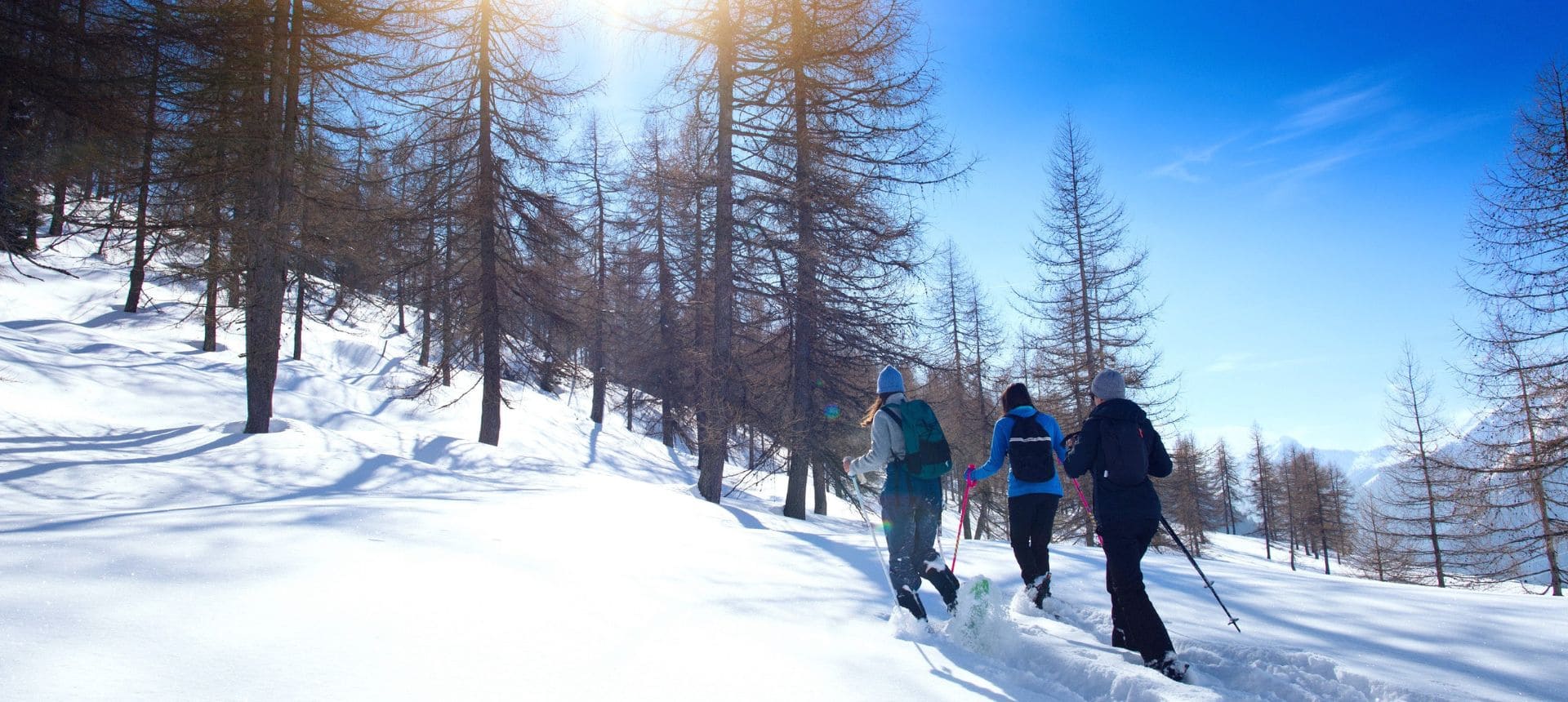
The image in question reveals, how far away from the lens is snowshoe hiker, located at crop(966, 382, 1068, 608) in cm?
565

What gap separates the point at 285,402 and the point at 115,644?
16.7 m

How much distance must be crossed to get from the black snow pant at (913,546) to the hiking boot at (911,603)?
0.08 metres

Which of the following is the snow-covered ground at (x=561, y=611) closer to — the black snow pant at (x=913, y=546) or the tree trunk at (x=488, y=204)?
the black snow pant at (x=913, y=546)

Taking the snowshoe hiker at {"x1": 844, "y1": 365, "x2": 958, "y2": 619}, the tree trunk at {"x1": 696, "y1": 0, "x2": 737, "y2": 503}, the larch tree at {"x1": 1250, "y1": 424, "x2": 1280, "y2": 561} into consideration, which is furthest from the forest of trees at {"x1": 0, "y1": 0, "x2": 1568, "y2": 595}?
the larch tree at {"x1": 1250, "y1": 424, "x2": 1280, "y2": 561}

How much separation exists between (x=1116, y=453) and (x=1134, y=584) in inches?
32.5

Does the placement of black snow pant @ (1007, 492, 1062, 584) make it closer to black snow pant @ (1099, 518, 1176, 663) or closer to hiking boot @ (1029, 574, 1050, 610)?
hiking boot @ (1029, 574, 1050, 610)

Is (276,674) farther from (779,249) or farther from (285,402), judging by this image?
(285,402)

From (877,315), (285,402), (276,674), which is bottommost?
(276,674)

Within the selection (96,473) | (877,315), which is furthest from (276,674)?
(877,315)

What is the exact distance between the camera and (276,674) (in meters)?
2.41

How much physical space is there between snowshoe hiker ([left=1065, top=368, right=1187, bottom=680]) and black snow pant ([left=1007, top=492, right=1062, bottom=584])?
1.12m

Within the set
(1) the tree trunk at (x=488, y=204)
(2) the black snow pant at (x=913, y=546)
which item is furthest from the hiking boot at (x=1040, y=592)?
(1) the tree trunk at (x=488, y=204)

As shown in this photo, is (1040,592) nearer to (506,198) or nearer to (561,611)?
(561,611)

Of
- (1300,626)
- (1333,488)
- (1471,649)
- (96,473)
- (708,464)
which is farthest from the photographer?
(1333,488)
